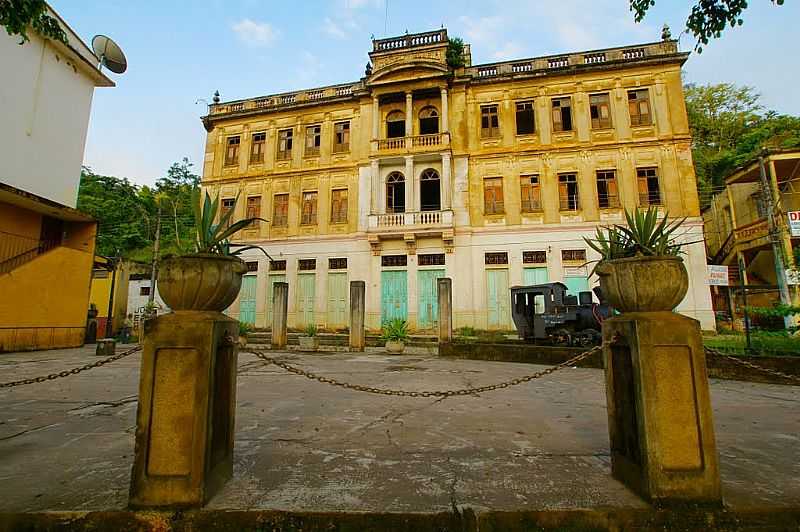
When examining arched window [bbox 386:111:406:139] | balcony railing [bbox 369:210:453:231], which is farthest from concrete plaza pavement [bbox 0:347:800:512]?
arched window [bbox 386:111:406:139]

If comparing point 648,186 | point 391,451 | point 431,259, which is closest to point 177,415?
point 391,451

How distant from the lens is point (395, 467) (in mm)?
2764

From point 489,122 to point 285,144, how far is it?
11.6 metres

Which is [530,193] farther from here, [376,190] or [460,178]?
[376,190]

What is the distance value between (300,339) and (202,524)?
1299 centimetres

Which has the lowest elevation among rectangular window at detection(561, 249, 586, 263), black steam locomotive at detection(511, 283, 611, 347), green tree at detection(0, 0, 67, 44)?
black steam locomotive at detection(511, 283, 611, 347)

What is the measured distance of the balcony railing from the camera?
1812 cm

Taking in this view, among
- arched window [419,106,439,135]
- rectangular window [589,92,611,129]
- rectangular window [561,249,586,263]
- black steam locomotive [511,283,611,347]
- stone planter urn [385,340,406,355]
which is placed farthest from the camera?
arched window [419,106,439,135]

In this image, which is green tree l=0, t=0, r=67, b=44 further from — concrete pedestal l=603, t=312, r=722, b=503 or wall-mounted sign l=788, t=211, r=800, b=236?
wall-mounted sign l=788, t=211, r=800, b=236

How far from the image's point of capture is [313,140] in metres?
21.5

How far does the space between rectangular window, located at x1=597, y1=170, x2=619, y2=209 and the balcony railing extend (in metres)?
7.02

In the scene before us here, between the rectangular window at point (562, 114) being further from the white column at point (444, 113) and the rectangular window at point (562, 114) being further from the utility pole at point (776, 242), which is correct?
the utility pole at point (776, 242)

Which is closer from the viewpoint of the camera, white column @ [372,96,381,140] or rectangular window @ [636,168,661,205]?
rectangular window @ [636,168,661,205]

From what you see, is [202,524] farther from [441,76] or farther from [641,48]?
[641,48]
